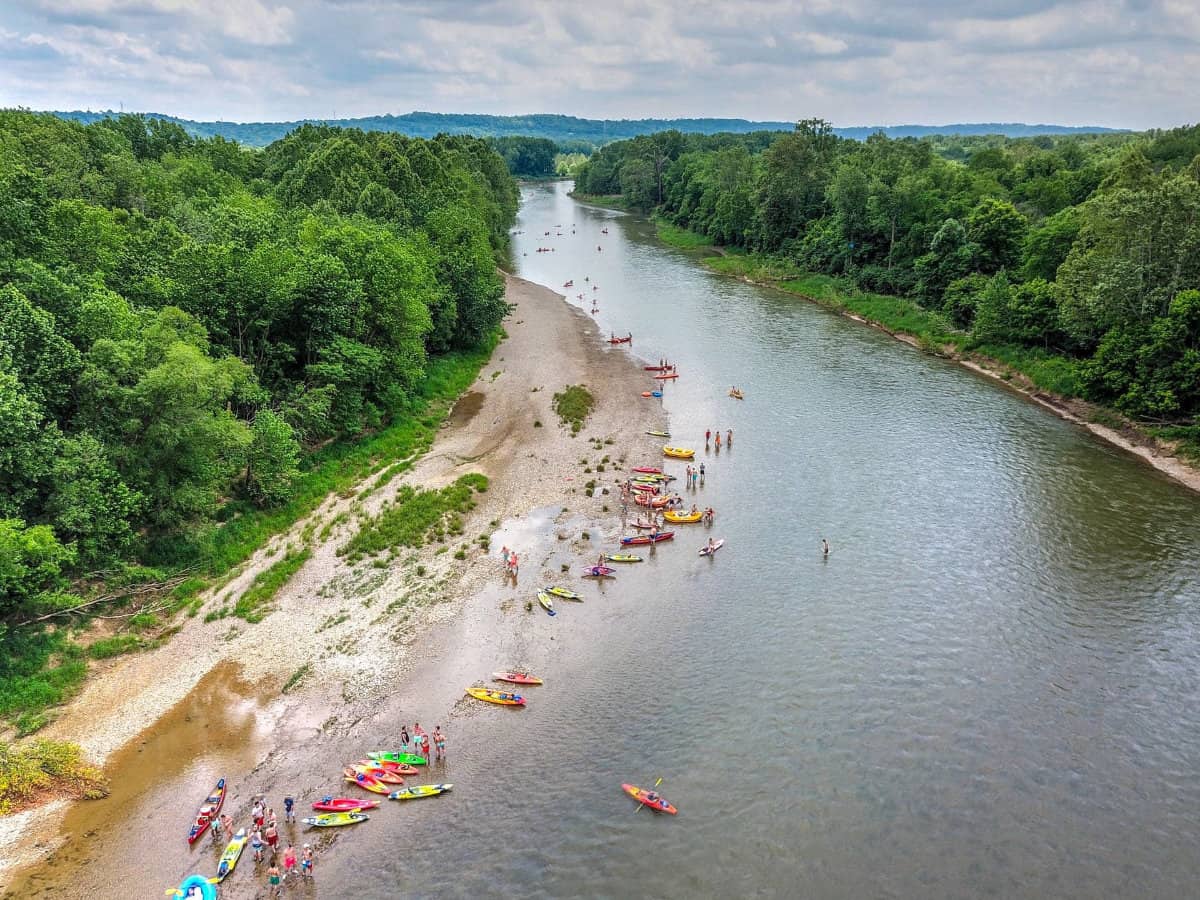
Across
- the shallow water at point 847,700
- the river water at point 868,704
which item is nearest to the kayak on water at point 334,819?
the shallow water at point 847,700

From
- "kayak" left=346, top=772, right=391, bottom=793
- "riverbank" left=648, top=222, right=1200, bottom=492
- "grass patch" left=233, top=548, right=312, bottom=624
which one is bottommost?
"kayak" left=346, top=772, right=391, bottom=793

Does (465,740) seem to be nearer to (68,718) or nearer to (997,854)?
(68,718)

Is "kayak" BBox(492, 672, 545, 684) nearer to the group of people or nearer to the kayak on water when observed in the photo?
the kayak on water

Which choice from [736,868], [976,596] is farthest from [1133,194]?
[736,868]

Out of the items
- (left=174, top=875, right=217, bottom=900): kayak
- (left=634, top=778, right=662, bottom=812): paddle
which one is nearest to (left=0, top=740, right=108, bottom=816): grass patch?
(left=174, top=875, right=217, bottom=900): kayak

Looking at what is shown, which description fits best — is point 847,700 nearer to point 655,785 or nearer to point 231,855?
point 655,785
